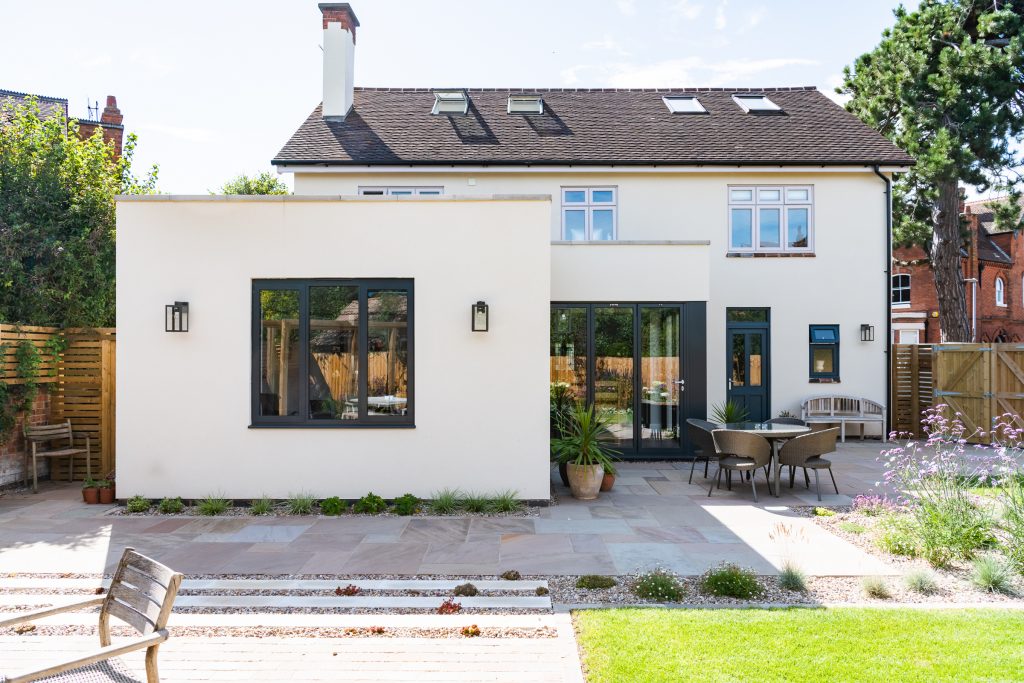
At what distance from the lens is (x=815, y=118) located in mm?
14625

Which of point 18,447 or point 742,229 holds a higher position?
point 742,229

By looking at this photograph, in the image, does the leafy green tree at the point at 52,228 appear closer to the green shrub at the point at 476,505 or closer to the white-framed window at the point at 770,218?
the green shrub at the point at 476,505

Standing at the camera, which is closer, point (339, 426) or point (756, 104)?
point (339, 426)

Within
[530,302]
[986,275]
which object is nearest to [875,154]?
[530,302]

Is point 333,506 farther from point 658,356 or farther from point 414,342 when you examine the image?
point 658,356

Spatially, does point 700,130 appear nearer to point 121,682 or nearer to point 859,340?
point 859,340

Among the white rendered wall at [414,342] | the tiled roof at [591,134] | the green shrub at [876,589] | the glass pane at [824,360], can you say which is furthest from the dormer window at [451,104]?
the green shrub at [876,589]

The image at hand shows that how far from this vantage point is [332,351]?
757 centimetres

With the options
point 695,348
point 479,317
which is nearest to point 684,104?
point 695,348

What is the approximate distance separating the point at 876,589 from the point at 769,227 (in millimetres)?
9727

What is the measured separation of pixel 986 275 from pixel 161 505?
30.7 metres

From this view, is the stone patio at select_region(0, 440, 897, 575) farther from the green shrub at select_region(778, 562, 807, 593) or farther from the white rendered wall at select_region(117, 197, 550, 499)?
the white rendered wall at select_region(117, 197, 550, 499)

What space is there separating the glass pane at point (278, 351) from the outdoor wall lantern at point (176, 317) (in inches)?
34.5

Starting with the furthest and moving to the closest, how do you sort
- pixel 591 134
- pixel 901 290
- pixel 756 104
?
pixel 901 290 → pixel 756 104 → pixel 591 134
